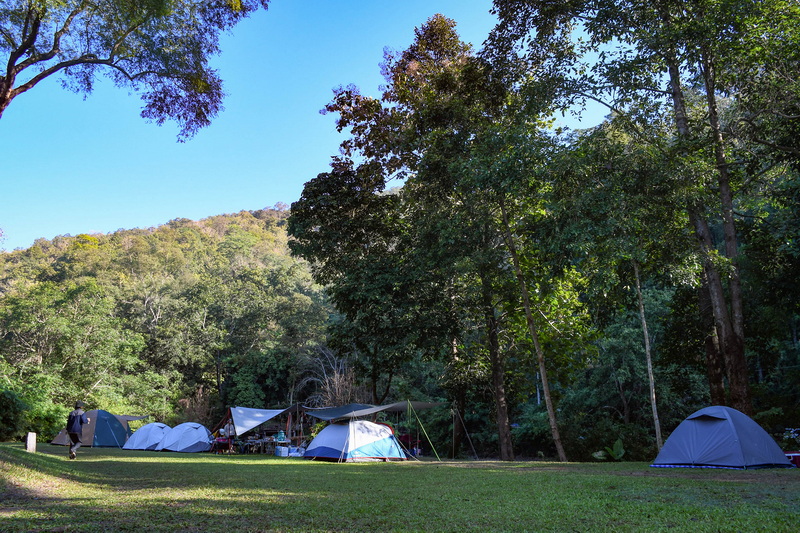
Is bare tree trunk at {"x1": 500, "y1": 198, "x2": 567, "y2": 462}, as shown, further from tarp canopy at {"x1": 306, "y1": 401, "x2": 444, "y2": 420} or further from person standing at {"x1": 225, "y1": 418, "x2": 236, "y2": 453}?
person standing at {"x1": 225, "y1": 418, "x2": 236, "y2": 453}

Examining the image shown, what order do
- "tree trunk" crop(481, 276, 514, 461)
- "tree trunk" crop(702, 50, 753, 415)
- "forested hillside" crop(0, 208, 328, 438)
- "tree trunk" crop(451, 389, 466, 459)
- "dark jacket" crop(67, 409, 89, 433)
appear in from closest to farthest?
"tree trunk" crop(702, 50, 753, 415)
"dark jacket" crop(67, 409, 89, 433)
"tree trunk" crop(481, 276, 514, 461)
"tree trunk" crop(451, 389, 466, 459)
"forested hillside" crop(0, 208, 328, 438)

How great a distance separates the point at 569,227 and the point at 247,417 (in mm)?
14649

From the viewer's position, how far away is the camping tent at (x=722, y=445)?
992cm

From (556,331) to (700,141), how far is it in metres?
6.72

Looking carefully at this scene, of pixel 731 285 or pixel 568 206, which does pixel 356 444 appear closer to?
pixel 568 206

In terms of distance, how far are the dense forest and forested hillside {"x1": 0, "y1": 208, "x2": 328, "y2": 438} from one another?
1.68 metres

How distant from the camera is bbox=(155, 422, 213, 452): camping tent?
21.0m

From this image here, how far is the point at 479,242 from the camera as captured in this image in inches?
620

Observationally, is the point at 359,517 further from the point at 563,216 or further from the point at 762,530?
the point at 563,216

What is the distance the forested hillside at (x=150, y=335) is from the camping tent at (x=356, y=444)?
10956mm

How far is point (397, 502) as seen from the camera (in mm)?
6238

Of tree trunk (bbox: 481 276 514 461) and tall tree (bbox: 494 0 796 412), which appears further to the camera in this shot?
tree trunk (bbox: 481 276 514 461)

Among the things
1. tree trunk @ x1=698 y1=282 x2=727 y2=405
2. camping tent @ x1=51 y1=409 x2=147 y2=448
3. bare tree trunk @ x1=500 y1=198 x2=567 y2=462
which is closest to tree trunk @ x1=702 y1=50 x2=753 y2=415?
tree trunk @ x1=698 y1=282 x2=727 y2=405

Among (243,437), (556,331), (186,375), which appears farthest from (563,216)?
(186,375)
